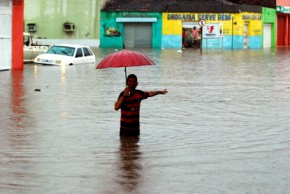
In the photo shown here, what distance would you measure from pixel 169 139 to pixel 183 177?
2.87 metres

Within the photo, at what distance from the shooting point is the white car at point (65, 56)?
3341 cm

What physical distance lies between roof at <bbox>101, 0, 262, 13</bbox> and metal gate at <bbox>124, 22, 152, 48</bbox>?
147 centimetres

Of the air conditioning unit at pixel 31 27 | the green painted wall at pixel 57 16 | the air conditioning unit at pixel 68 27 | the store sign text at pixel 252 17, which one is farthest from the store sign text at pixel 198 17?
the air conditioning unit at pixel 31 27

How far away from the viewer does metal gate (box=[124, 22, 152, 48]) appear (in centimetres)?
6688

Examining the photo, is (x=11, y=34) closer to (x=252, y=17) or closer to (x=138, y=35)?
(x=138, y=35)

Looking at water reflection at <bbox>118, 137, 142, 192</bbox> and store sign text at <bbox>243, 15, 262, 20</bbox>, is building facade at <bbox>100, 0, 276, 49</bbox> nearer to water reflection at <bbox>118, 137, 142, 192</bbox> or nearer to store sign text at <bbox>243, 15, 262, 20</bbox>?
store sign text at <bbox>243, 15, 262, 20</bbox>

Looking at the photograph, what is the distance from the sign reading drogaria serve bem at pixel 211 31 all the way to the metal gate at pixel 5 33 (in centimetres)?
3732

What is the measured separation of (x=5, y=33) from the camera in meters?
28.3

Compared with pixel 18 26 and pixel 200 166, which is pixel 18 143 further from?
pixel 18 26

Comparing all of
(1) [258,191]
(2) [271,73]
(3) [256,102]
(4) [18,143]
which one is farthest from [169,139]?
(2) [271,73]

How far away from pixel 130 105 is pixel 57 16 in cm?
5374

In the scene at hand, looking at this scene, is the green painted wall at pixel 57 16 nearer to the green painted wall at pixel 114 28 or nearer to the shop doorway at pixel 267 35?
the green painted wall at pixel 114 28

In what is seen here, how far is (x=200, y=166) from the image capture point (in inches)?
367

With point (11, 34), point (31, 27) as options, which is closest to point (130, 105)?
point (11, 34)
